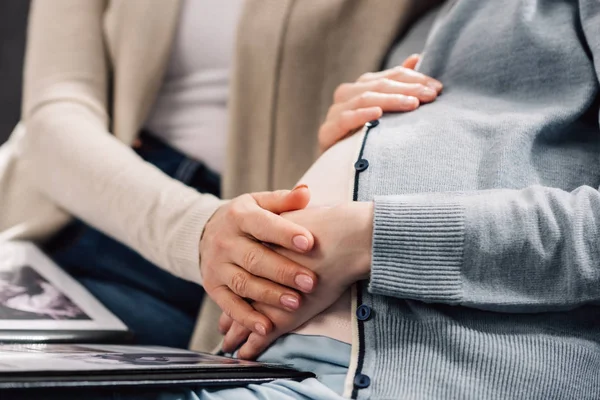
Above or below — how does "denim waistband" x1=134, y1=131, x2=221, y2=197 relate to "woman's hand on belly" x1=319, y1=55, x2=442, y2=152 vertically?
below

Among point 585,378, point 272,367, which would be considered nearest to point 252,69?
point 272,367

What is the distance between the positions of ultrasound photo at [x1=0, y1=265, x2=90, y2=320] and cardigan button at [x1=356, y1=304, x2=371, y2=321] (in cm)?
40

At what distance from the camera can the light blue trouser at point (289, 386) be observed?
525mm

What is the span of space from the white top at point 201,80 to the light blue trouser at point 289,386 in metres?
0.47

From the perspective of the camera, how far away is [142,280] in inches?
40.2

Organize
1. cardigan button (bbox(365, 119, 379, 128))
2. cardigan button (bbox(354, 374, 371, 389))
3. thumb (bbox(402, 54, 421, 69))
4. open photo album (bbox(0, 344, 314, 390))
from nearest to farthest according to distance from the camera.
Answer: open photo album (bbox(0, 344, 314, 390))
cardigan button (bbox(354, 374, 371, 389))
cardigan button (bbox(365, 119, 379, 128))
thumb (bbox(402, 54, 421, 69))

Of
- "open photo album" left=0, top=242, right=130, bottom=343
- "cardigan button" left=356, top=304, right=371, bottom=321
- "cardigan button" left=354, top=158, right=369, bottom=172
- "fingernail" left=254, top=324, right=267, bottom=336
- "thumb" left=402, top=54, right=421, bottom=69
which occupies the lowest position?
"open photo album" left=0, top=242, right=130, bottom=343

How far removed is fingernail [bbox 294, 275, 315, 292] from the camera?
24.5 inches

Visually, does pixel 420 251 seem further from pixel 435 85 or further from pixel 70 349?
pixel 70 349

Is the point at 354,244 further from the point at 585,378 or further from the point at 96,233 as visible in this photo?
the point at 96,233

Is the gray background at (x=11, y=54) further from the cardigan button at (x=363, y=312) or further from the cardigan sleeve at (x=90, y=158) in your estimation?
the cardigan button at (x=363, y=312)

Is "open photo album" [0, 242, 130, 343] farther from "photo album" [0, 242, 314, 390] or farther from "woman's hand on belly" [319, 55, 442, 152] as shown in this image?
"woman's hand on belly" [319, 55, 442, 152]

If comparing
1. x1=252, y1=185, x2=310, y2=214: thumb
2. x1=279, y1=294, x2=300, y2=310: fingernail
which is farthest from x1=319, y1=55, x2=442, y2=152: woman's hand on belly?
x1=279, y1=294, x2=300, y2=310: fingernail

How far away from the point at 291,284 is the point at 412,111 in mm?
272
